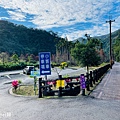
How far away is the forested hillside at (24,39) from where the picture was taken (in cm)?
10209

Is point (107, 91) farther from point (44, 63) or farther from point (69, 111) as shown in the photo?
point (69, 111)

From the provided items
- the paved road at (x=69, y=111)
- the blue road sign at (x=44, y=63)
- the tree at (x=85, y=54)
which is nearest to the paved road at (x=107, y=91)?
the paved road at (x=69, y=111)

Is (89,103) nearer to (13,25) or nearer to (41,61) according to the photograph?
(41,61)

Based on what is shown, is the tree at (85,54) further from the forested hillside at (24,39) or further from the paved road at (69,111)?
the forested hillside at (24,39)

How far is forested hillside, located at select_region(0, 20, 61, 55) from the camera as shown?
10209 centimetres

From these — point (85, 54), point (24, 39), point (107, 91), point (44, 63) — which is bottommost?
point (107, 91)

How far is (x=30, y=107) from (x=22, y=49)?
97.3m

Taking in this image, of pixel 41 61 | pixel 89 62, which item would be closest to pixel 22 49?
pixel 89 62

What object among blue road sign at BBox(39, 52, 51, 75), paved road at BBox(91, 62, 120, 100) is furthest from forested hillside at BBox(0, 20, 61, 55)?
blue road sign at BBox(39, 52, 51, 75)

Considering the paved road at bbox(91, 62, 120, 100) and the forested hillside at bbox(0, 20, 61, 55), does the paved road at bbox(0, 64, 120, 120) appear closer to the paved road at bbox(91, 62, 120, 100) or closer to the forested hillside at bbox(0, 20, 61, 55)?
the paved road at bbox(91, 62, 120, 100)

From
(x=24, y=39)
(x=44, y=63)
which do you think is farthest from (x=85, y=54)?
(x=24, y=39)

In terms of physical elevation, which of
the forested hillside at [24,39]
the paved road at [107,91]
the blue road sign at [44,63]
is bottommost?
the paved road at [107,91]

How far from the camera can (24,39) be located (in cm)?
11612

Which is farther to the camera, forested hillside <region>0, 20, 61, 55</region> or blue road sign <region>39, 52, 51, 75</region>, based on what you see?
forested hillside <region>0, 20, 61, 55</region>
